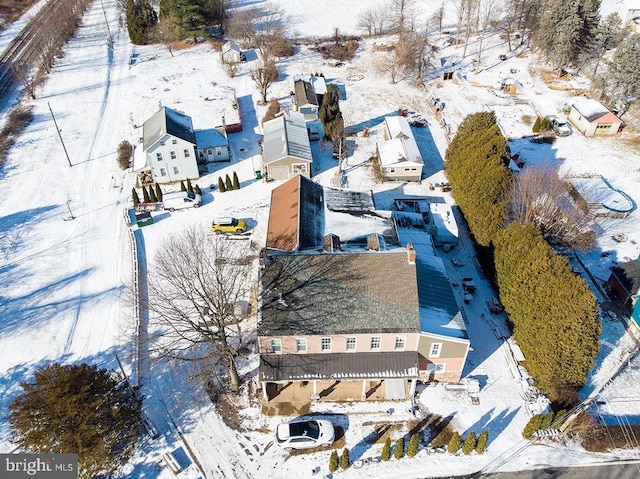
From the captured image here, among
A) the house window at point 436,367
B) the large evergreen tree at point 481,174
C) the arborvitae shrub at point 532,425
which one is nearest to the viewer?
the arborvitae shrub at point 532,425

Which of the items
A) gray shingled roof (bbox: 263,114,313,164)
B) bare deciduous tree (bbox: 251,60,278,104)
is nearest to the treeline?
gray shingled roof (bbox: 263,114,313,164)

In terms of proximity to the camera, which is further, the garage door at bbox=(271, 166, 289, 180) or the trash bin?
the garage door at bbox=(271, 166, 289, 180)

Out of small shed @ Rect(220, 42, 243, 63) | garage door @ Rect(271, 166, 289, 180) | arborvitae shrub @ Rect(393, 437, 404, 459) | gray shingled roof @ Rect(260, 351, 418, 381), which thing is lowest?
arborvitae shrub @ Rect(393, 437, 404, 459)

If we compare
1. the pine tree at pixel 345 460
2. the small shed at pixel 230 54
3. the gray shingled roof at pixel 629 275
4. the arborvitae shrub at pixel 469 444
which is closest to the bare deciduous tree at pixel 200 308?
the pine tree at pixel 345 460

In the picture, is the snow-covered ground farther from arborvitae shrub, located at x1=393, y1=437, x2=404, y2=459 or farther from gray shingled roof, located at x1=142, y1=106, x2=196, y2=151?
gray shingled roof, located at x1=142, y1=106, x2=196, y2=151

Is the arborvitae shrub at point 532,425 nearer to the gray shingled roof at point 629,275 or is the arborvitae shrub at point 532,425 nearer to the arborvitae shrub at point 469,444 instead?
the arborvitae shrub at point 469,444

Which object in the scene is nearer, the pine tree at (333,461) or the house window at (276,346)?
the pine tree at (333,461)

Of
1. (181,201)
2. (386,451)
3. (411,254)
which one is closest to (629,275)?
(411,254)

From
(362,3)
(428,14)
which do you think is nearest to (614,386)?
(428,14)
